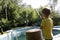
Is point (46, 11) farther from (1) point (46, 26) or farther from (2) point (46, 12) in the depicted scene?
(1) point (46, 26)

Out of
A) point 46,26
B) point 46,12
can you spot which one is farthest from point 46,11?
point 46,26

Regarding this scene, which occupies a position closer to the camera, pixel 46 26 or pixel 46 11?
pixel 46 11

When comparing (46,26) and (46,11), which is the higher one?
(46,11)

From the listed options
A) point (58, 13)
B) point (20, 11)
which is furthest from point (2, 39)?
point (58, 13)

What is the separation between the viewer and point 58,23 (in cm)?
2842

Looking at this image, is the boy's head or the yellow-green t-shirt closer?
the boy's head

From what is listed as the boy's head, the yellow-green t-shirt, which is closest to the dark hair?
the boy's head

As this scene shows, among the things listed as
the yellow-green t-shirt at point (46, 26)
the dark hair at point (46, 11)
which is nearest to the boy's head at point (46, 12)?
the dark hair at point (46, 11)

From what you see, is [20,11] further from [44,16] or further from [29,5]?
[44,16]

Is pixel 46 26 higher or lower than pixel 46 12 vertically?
lower

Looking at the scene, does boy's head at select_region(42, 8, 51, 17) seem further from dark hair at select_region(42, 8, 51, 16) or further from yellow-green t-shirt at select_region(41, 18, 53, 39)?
yellow-green t-shirt at select_region(41, 18, 53, 39)

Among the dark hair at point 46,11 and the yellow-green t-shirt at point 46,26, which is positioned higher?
the dark hair at point 46,11

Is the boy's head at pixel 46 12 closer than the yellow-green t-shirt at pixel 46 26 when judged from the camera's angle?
Yes

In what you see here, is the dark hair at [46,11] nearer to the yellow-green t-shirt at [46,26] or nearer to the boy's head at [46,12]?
the boy's head at [46,12]
